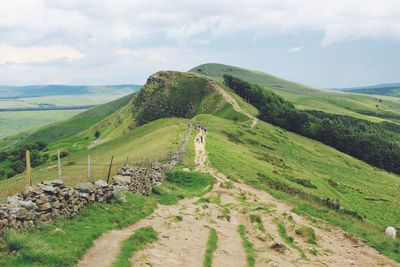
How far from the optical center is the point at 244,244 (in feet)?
97.7

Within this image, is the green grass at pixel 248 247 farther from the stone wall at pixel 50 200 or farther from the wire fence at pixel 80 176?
the wire fence at pixel 80 176

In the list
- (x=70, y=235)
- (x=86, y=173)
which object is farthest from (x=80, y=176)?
(x=70, y=235)

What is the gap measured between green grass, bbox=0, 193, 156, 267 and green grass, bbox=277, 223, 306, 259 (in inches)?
426

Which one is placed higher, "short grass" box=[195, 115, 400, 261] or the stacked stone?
the stacked stone

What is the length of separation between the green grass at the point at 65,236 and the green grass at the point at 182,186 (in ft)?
29.1

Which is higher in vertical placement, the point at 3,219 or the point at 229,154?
the point at 3,219

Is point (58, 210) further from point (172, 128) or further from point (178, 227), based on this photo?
point (172, 128)

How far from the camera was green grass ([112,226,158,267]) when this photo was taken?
21242 mm

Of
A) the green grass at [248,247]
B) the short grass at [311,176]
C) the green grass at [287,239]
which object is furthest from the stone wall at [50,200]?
the short grass at [311,176]

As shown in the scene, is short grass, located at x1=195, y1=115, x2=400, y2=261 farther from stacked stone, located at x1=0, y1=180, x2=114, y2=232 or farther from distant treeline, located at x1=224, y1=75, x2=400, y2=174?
distant treeline, located at x1=224, y1=75, x2=400, y2=174

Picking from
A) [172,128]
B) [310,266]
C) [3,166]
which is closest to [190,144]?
[172,128]

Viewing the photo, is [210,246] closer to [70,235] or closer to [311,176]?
[70,235]

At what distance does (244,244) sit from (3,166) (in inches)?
7109

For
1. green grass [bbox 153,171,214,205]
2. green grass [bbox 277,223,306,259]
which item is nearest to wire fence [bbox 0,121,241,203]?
green grass [bbox 153,171,214,205]
